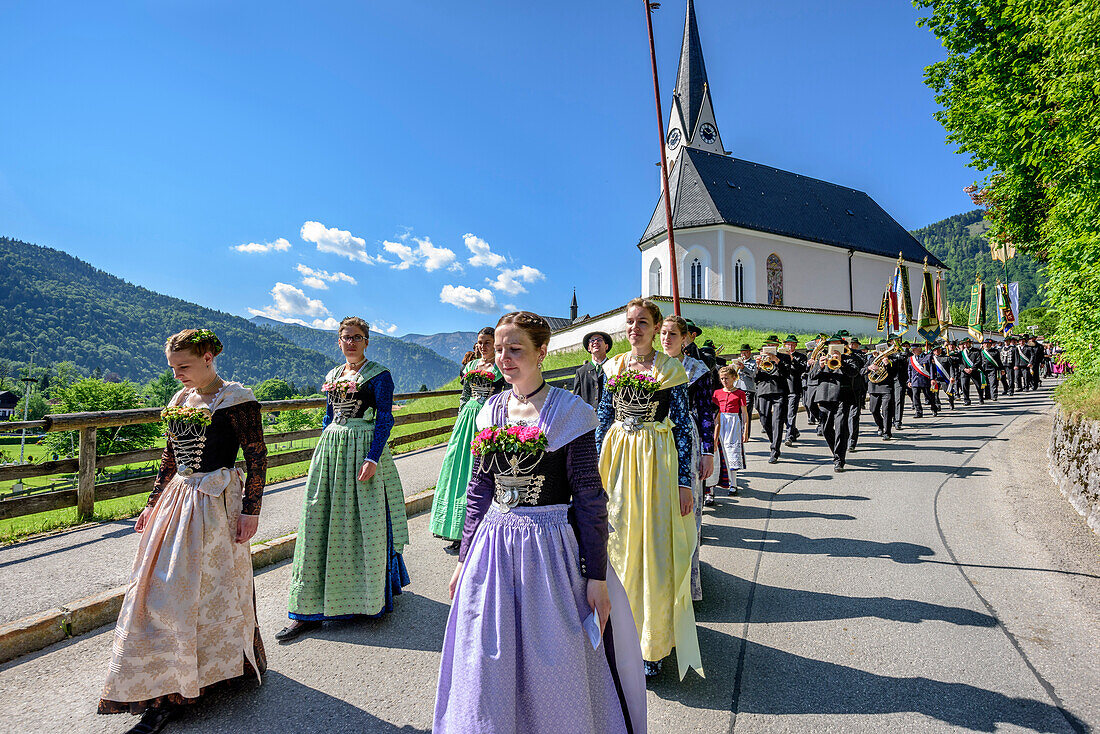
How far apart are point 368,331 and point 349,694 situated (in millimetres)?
2346

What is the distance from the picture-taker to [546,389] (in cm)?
248

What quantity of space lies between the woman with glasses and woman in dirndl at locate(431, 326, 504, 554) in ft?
3.53

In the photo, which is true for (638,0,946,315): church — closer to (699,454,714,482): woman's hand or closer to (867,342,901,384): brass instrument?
(867,342,901,384): brass instrument

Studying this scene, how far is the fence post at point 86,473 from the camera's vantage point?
5.53 m

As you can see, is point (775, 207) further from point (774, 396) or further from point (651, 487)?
point (651, 487)

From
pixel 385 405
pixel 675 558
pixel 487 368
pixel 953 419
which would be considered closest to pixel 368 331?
pixel 385 405

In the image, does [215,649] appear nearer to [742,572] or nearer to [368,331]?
[368,331]

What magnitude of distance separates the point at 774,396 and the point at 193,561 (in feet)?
31.6

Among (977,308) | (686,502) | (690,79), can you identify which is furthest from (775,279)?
(686,502)

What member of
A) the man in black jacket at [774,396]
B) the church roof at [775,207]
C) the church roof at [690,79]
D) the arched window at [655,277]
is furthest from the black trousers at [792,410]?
the church roof at [690,79]

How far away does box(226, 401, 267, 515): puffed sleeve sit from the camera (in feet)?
10.1

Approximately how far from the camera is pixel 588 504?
7.29 ft

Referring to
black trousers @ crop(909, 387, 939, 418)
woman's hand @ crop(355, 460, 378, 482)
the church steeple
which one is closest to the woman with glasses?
woman's hand @ crop(355, 460, 378, 482)

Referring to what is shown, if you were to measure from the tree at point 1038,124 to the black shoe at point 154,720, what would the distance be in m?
10.2
